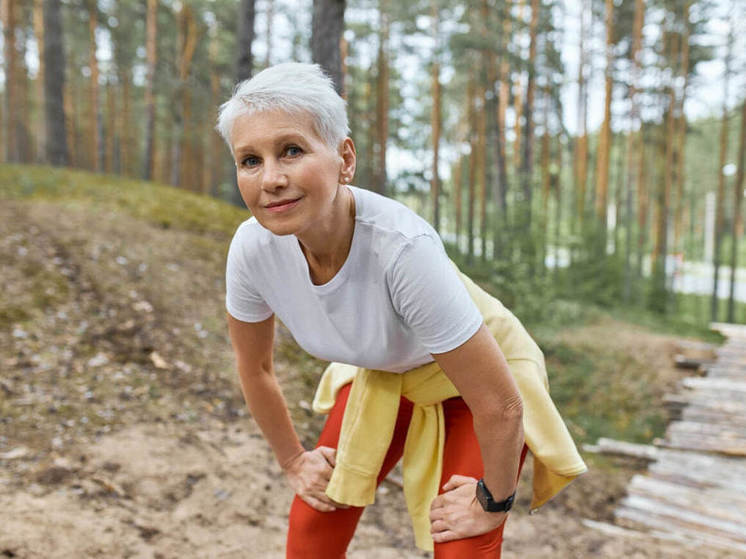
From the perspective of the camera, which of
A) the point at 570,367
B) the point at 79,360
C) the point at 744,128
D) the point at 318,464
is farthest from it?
the point at 744,128

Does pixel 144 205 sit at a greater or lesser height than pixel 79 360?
greater

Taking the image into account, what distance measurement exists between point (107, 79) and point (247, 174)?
28523mm

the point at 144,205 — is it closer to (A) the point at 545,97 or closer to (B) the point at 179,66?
(B) the point at 179,66

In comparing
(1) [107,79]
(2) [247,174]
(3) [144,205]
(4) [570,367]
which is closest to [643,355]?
(4) [570,367]

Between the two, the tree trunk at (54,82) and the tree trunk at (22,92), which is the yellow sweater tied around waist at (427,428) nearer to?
the tree trunk at (54,82)

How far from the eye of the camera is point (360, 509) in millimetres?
1824

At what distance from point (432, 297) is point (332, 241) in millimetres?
306

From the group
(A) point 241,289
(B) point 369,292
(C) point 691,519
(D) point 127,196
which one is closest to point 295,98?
(B) point 369,292

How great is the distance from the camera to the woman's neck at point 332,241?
1.38 meters

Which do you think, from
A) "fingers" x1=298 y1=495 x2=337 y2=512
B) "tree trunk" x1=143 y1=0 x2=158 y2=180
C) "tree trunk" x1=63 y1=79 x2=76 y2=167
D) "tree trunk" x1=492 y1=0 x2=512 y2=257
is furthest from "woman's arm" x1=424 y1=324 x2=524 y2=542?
"tree trunk" x1=63 y1=79 x2=76 y2=167

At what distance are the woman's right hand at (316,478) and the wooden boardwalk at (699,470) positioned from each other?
11.2 feet

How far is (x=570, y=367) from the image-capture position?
8.43 metres

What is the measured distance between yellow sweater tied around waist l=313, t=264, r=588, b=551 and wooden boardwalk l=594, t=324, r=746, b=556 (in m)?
3.14

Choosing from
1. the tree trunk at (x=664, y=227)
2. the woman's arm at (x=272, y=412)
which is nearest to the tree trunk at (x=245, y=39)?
the woman's arm at (x=272, y=412)
